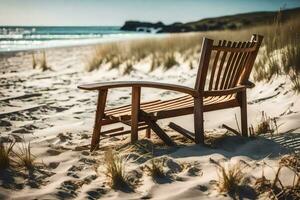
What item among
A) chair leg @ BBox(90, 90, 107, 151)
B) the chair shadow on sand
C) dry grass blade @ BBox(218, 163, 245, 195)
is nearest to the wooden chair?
chair leg @ BBox(90, 90, 107, 151)

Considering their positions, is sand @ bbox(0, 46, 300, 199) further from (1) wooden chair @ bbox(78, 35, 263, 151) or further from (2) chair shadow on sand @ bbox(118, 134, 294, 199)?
(1) wooden chair @ bbox(78, 35, 263, 151)

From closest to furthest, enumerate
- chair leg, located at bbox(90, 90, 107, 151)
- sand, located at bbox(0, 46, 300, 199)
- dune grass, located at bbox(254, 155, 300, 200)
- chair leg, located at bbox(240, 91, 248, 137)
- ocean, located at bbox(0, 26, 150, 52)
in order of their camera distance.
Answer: dune grass, located at bbox(254, 155, 300, 200) < sand, located at bbox(0, 46, 300, 199) < chair leg, located at bbox(90, 90, 107, 151) < chair leg, located at bbox(240, 91, 248, 137) < ocean, located at bbox(0, 26, 150, 52)

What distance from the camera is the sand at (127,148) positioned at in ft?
8.43

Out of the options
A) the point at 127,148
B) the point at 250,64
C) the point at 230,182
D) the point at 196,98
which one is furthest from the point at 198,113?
the point at 230,182

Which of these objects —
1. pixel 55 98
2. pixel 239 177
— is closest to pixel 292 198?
pixel 239 177

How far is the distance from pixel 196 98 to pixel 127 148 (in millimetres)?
750

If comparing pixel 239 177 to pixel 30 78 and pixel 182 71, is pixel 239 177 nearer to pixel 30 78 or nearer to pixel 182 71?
pixel 182 71

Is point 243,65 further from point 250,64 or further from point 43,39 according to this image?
point 43,39

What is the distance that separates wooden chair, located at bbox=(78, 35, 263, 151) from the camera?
10.8 feet

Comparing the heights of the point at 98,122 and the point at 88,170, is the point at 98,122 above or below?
above

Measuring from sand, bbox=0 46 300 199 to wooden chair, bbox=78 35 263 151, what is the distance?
19 centimetres

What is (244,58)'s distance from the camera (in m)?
3.70

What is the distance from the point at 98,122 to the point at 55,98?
3.21 m

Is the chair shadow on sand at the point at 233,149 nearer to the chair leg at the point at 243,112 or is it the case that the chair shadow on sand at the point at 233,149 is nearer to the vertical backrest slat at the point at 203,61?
the chair leg at the point at 243,112
